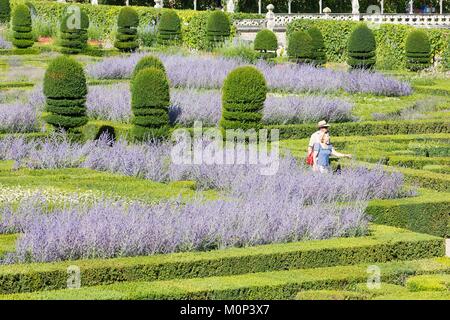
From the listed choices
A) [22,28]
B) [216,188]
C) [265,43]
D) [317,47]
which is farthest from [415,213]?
[22,28]

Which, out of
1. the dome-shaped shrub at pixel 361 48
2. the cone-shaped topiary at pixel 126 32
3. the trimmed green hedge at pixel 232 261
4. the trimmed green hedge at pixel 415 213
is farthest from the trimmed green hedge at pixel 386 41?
the trimmed green hedge at pixel 232 261

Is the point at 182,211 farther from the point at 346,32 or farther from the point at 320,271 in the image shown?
the point at 346,32

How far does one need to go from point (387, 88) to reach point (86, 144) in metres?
12.1

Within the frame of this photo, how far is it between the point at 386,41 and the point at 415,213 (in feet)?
85.1

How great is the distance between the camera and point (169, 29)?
151 feet

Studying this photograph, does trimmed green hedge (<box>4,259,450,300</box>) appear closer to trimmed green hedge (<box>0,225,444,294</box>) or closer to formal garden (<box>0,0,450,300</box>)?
formal garden (<box>0,0,450,300</box>)

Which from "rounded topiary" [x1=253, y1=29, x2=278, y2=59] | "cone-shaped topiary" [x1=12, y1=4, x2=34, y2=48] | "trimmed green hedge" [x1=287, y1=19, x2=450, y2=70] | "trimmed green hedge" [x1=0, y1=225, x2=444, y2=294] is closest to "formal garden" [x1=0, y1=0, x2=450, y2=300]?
"trimmed green hedge" [x1=0, y1=225, x2=444, y2=294]

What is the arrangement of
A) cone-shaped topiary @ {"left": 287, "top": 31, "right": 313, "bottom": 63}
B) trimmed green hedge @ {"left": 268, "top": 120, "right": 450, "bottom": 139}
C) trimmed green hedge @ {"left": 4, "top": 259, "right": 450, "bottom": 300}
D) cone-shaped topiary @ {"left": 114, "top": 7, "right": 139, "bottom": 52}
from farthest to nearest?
cone-shaped topiary @ {"left": 114, "top": 7, "right": 139, "bottom": 52} → cone-shaped topiary @ {"left": 287, "top": 31, "right": 313, "bottom": 63} → trimmed green hedge @ {"left": 268, "top": 120, "right": 450, "bottom": 139} → trimmed green hedge @ {"left": 4, "top": 259, "right": 450, "bottom": 300}

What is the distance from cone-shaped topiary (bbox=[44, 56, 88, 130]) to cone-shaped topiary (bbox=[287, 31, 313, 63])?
14.4 m

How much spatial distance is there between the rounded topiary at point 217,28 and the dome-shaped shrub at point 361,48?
269 inches

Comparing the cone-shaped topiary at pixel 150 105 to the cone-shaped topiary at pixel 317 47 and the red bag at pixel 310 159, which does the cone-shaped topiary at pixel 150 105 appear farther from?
the cone-shaped topiary at pixel 317 47

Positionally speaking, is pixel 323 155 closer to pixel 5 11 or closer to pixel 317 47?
pixel 317 47

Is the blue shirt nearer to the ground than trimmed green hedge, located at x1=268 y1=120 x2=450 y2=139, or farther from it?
farther from it

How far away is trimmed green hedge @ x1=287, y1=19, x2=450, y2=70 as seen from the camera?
42.5m
